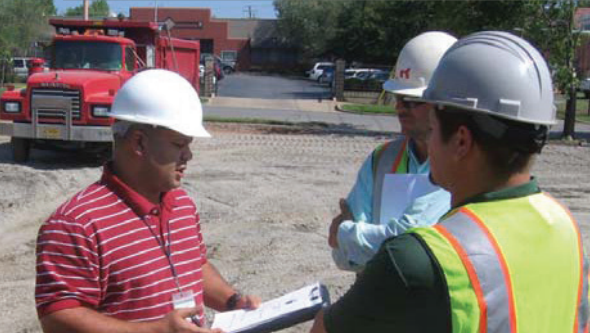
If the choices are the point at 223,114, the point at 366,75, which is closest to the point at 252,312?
the point at 223,114

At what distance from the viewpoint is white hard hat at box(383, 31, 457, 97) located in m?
3.14

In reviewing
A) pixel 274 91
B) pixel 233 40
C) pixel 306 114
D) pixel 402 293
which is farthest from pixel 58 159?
pixel 233 40

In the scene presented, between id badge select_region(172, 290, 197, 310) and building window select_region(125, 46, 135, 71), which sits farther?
building window select_region(125, 46, 135, 71)

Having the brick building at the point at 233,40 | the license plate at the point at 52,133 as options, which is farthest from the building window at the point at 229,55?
the license plate at the point at 52,133

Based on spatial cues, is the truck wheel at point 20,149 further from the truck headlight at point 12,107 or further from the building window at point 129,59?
the building window at point 129,59

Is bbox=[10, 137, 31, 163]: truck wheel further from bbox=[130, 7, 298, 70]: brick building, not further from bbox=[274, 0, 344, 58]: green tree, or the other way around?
bbox=[130, 7, 298, 70]: brick building

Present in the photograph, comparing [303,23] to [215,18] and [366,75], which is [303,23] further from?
[366,75]

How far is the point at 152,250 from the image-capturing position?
254cm

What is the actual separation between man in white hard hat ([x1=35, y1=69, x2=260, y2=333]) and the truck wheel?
11.6 m

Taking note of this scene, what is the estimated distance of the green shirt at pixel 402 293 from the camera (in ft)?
4.95

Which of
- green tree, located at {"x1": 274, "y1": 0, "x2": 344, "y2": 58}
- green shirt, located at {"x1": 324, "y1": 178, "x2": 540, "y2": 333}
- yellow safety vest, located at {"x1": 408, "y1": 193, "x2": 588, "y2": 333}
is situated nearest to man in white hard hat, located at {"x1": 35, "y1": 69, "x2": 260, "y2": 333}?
green shirt, located at {"x1": 324, "y1": 178, "x2": 540, "y2": 333}

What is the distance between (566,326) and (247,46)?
77.7 meters

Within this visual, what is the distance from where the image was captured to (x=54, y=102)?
1298 centimetres

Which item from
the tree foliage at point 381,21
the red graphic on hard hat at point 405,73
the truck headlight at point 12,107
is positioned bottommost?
the truck headlight at point 12,107
